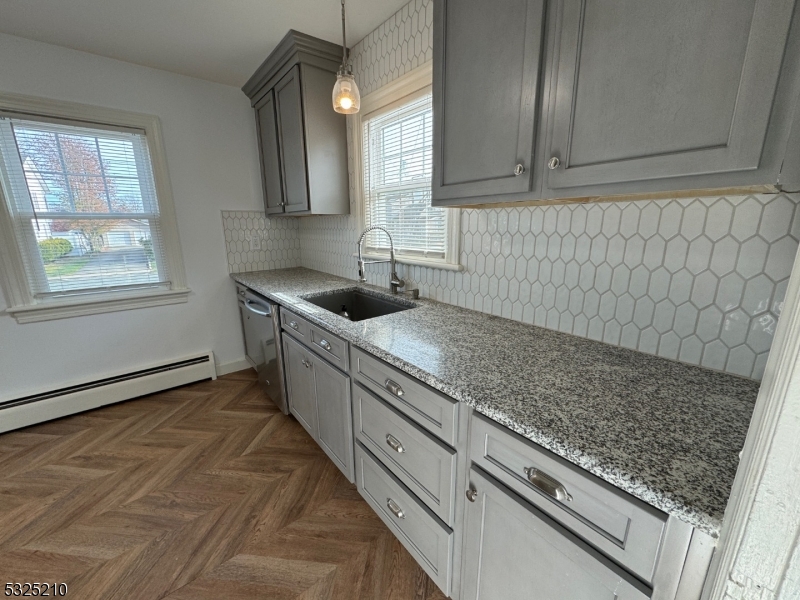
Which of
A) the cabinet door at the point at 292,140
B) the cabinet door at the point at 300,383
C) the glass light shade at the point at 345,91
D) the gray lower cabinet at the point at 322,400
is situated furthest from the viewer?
the cabinet door at the point at 292,140

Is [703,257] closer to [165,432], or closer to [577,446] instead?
[577,446]

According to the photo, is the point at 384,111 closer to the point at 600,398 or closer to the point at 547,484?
the point at 600,398

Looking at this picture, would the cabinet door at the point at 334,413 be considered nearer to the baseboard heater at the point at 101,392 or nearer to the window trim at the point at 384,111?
the window trim at the point at 384,111

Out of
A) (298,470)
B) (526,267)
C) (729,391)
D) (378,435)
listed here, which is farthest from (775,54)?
(298,470)

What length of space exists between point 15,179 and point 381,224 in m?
Result: 2.32

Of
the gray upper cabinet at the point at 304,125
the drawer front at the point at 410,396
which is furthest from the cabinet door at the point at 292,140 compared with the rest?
the drawer front at the point at 410,396

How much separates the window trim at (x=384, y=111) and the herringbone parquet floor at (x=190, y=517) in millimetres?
1332

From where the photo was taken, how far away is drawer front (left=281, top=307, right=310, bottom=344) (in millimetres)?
1759

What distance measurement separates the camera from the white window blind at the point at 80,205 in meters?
2.07

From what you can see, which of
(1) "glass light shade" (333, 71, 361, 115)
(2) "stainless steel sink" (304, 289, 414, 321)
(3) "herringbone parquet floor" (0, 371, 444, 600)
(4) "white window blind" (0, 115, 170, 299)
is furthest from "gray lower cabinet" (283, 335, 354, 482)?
(4) "white window blind" (0, 115, 170, 299)

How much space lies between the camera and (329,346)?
154cm

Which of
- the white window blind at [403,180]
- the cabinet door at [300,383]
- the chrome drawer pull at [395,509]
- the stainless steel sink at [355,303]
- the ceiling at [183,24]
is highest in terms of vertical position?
the ceiling at [183,24]

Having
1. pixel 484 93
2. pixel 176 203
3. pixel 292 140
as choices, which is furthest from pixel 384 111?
pixel 176 203

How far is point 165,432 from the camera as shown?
2230 mm
